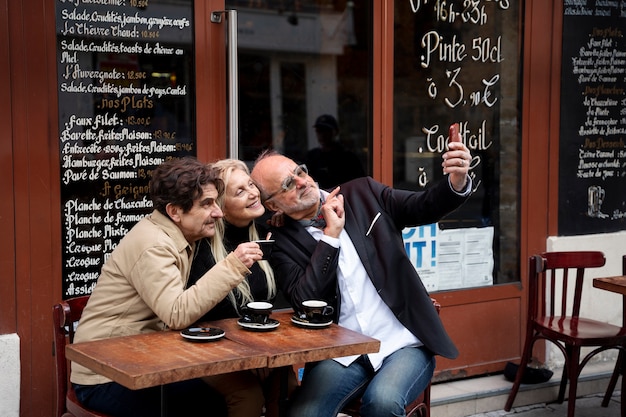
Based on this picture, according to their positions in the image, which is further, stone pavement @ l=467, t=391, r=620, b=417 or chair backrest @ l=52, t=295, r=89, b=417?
stone pavement @ l=467, t=391, r=620, b=417

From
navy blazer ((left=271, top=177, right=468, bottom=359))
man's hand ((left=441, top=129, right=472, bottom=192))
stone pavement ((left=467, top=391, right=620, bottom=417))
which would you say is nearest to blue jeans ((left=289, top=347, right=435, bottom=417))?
navy blazer ((left=271, top=177, right=468, bottom=359))

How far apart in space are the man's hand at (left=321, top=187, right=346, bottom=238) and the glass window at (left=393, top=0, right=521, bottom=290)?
160 cm

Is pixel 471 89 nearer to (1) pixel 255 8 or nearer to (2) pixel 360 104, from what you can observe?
(2) pixel 360 104

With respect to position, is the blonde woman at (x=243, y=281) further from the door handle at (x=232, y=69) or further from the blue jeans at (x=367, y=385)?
the door handle at (x=232, y=69)

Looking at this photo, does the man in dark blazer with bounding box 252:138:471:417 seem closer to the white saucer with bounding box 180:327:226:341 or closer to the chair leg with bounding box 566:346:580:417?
the white saucer with bounding box 180:327:226:341

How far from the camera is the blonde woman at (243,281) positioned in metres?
A: 3.33

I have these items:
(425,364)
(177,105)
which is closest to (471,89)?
(177,105)

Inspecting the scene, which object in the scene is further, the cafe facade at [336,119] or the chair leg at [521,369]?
the chair leg at [521,369]

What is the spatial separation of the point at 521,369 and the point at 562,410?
1.25ft

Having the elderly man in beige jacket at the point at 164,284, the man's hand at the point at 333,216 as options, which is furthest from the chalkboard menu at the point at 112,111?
the man's hand at the point at 333,216

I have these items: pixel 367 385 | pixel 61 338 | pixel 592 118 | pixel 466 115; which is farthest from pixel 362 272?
pixel 592 118

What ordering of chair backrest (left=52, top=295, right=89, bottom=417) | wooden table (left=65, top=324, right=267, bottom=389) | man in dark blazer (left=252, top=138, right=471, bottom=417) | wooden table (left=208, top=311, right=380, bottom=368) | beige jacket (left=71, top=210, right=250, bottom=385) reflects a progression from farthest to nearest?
man in dark blazer (left=252, top=138, right=471, bottom=417) < chair backrest (left=52, top=295, right=89, bottom=417) < beige jacket (left=71, top=210, right=250, bottom=385) < wooden table (left=208, top=311, right=380, bottom=368) < wooden table (left=65, top=324, right=267, bottom=389)

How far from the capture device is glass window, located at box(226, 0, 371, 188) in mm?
5145

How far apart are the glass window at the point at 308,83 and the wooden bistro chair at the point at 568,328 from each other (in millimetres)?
1153
